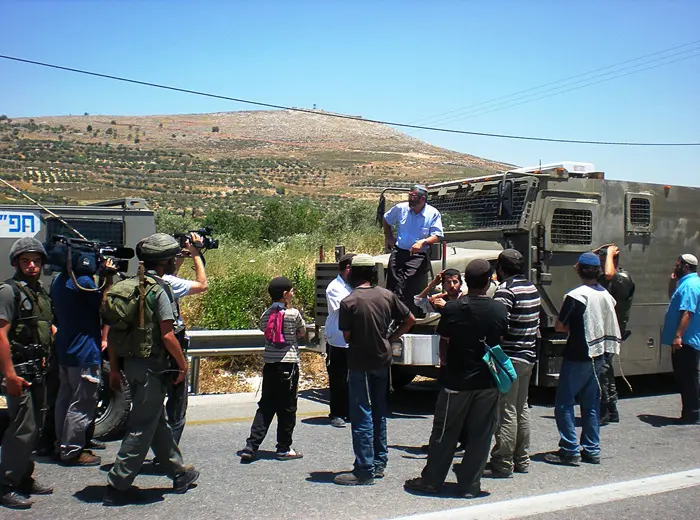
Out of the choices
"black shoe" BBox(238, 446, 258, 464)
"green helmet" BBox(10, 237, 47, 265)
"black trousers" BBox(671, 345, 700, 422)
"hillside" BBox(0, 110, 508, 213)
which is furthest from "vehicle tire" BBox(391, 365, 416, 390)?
"hillside" BBox(0, 110, 508, 213)

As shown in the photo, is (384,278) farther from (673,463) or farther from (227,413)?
(673,463)

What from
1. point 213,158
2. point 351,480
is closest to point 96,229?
point 351,480

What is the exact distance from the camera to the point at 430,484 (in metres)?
5.75

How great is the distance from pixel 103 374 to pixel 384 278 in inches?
134

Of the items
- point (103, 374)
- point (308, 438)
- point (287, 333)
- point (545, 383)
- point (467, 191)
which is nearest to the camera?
point (287, 333)

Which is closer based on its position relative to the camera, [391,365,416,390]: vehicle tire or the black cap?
the black cap

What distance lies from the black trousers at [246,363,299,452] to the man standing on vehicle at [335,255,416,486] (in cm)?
85

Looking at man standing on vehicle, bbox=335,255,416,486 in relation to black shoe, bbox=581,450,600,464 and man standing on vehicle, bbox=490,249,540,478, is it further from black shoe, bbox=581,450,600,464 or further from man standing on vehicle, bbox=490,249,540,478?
black shoe, bbox=581,450,600,464

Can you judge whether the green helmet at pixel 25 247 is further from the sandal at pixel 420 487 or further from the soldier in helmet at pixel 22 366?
the sandal at pixel 420 487

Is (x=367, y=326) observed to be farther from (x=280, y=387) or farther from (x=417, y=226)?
(x=417, y=226)

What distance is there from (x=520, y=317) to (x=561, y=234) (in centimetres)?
297

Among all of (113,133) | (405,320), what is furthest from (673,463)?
(113,133)

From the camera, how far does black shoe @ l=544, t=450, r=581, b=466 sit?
6.68 metres

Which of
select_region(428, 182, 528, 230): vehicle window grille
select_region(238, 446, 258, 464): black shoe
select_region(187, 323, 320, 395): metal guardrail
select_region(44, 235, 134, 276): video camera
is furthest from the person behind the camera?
select_region(187, 323, 320, 395): metal guardrail
